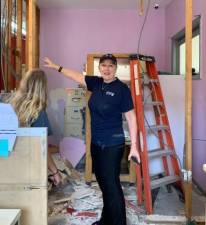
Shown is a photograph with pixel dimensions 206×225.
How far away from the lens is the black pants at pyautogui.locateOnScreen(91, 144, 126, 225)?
2482 mm

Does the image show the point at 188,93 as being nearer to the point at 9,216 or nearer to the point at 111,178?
the point at 111,178

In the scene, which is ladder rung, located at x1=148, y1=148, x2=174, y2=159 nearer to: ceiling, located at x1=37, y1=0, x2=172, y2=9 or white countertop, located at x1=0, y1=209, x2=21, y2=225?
white countertop, located at x1=0, y1=209, x2=21, y2=225

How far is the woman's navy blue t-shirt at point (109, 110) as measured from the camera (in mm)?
2471

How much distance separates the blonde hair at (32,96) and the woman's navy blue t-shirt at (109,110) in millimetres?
425

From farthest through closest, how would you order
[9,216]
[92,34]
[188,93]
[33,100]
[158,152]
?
[92,34]
[158,152]
[188,93]
[33,100]
[9,216]

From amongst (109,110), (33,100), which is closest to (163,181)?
(109,110)

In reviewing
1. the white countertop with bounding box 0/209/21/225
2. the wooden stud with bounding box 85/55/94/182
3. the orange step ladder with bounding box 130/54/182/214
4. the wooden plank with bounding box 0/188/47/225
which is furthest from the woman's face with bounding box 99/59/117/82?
the wooden stud with bounding box 85/55/94/182

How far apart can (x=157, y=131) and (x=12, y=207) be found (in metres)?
2.13

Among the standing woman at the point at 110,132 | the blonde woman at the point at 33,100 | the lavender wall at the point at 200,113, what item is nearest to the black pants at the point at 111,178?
the standing woman at the point at 110,132

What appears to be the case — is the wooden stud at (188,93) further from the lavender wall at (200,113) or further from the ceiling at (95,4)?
the ceiling at (95,4)

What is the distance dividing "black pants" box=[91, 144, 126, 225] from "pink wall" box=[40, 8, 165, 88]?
11.1 ft

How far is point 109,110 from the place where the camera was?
2463 mm

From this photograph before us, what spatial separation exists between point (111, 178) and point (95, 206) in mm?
818

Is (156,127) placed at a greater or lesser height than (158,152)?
greater
